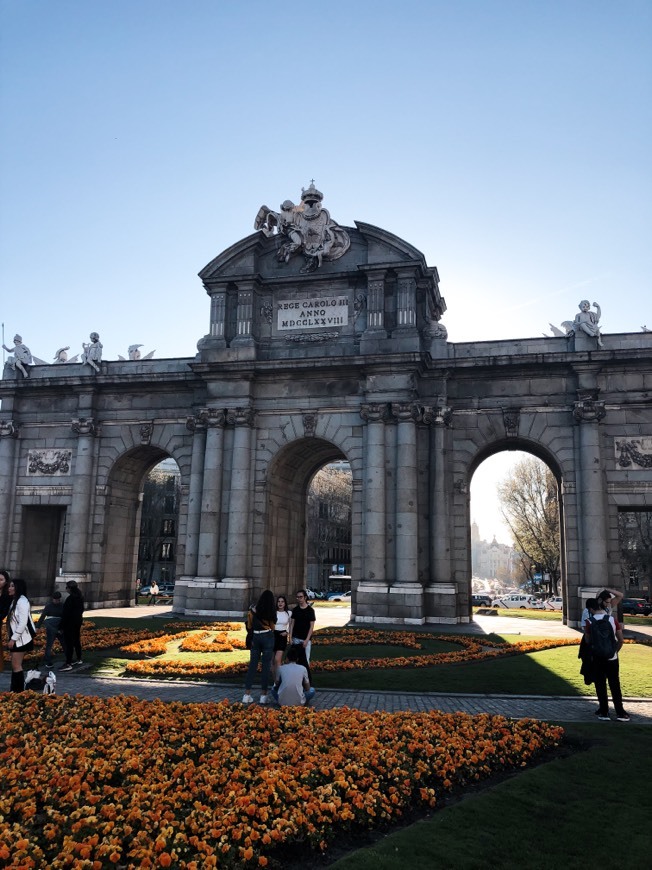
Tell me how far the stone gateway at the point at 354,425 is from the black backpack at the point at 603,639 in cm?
1484

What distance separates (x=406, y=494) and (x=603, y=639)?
1569 cm

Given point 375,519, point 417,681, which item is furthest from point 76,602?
point 375,519

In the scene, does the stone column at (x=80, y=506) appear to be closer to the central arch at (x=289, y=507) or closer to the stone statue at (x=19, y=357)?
the stone statue at (x=19, y=357)

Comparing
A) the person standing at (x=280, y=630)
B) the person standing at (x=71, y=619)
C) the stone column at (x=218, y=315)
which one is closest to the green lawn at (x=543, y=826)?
the person standing at (x=280, y=630)

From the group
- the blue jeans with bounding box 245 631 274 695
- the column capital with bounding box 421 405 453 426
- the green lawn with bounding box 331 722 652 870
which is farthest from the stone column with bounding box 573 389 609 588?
the green lawn with bounding box 331 722 652 870

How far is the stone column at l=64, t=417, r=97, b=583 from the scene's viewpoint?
32375mm

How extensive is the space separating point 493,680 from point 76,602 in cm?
1009

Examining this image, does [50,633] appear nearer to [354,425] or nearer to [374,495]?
[374,495]

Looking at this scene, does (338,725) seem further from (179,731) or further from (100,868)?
(100,868)

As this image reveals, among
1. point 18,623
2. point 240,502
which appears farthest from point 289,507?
point 18,623

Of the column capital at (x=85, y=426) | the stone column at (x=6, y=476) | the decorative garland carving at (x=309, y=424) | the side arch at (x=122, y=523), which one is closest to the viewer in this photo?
the decorative garland carving at (x=309, y=424)

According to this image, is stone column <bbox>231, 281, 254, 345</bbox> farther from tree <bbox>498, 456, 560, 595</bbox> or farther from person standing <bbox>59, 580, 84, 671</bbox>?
tree <bbox>498, 456, 560, 595</bbox>

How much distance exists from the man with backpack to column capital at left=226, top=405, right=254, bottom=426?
19.7 metres

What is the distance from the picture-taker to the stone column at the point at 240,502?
28.8 m
